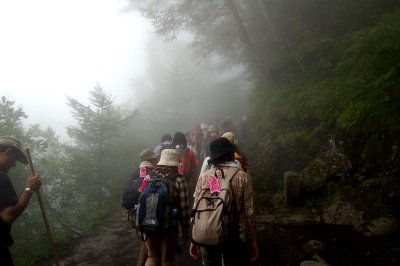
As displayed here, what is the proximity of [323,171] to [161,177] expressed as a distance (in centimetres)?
527

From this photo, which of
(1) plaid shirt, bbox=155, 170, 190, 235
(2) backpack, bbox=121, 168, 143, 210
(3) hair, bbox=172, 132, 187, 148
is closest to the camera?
(1) plaid shirt, bbox=155, 170, 190, 235

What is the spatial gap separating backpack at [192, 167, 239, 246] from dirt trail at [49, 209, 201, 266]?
11.2ft

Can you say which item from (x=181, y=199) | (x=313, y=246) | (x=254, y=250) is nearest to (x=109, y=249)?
(x=181, y=199)

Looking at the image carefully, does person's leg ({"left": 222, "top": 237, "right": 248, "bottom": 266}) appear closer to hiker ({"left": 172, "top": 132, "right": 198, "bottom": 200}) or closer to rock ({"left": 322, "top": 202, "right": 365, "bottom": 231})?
rock ({"left": 322, "top": 202, "right": 365, "bottom": 231})

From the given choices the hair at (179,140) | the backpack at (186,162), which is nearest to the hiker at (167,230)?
the backpack at (186,162)

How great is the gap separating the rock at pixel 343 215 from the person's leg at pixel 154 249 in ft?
13.3

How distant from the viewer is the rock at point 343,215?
6.37 metres

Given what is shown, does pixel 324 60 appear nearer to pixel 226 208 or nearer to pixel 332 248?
pixel 332 248

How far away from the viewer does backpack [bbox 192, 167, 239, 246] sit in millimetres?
3523

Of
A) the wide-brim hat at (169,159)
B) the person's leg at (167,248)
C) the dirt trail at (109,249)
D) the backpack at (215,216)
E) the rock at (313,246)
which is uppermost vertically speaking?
the wide-brim hat at (169,159)

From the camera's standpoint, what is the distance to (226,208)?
11.9 feet

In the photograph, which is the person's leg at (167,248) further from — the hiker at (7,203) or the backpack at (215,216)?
the hiker at (7,203)

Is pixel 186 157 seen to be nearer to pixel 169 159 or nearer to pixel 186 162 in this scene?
pixel 186 162

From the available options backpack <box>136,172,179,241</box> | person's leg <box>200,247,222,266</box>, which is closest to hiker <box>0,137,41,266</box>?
backpack <box>136,172,179,241</box>
